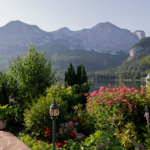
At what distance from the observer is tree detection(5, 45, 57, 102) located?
22.2 ft

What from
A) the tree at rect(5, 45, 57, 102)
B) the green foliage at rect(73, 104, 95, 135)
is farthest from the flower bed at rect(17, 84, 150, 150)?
the tree at rect(5, 45, 57, 102)

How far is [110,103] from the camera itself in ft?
12.9

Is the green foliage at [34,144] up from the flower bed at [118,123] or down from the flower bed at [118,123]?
down

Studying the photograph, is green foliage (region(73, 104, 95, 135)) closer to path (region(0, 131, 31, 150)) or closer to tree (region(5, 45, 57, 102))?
path (region(0, 131, 31, 150))

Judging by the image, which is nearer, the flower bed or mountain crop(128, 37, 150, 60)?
the flower bed

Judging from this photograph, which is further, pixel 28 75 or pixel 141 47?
pixel 141 47

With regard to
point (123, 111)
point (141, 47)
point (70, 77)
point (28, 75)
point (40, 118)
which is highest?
point (141, 47)

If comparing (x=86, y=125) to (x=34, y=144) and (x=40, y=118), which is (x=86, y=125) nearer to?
(x=40, y=118)

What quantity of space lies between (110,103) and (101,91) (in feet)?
3.46

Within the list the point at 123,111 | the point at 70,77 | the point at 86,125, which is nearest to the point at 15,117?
the point at 86,125

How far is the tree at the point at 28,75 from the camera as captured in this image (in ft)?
22.2

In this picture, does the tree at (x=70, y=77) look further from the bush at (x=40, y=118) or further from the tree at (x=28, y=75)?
the bush at (x=40, y=118)

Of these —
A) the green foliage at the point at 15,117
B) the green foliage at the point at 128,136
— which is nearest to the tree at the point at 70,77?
the green foliage at the point at 15,117

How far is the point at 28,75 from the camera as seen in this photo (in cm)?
681
